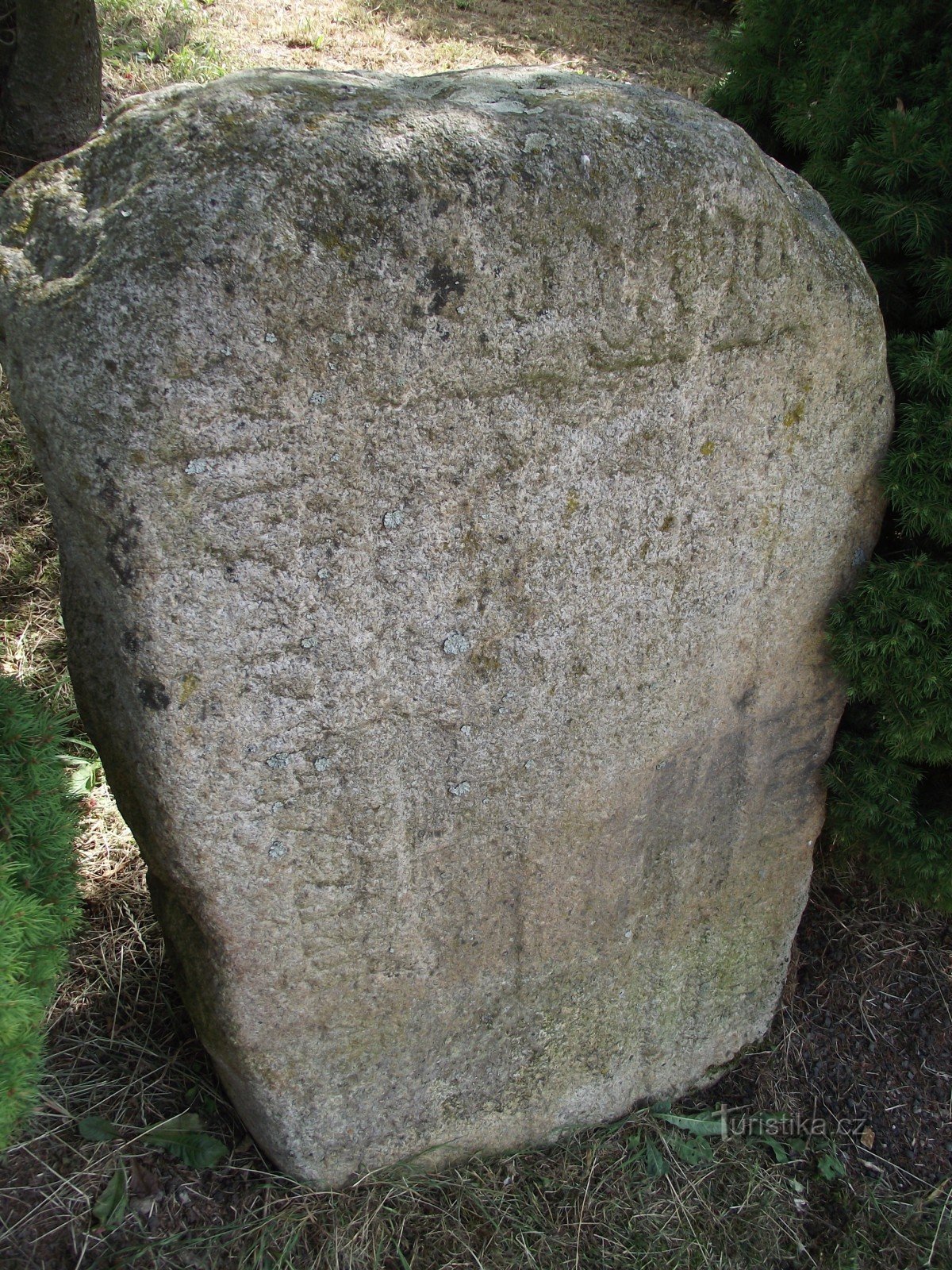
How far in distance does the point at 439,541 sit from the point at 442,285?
36 cm

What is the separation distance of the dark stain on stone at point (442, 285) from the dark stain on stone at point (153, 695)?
63cm

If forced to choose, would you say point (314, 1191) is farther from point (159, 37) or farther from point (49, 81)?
point (159, 37)

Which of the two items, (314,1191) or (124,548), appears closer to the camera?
(124,548)

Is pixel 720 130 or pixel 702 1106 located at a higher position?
pixel 720 130

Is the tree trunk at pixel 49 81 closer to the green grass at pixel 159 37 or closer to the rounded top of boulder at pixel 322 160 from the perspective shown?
the green grass at pixel 159 37

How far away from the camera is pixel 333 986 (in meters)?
1.68

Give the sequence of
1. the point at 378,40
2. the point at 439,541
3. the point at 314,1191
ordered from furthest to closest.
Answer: the point at 378,40, the point at 314,1191, the point at 439,541

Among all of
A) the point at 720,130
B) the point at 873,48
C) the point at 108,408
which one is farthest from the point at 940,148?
the point at 108,408

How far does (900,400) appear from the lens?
6.25 feet

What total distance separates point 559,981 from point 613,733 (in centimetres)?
54

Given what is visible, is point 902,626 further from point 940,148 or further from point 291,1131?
point 291,1131

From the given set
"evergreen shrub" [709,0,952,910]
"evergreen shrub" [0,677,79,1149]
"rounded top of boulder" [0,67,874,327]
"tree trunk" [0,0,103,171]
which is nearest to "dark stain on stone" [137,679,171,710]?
"evergreen shrub" [0,677,79,1149]

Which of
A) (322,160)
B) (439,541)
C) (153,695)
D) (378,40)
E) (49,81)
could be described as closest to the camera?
(322,160)

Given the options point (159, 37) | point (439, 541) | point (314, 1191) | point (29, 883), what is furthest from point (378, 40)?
point (314, 1191)
